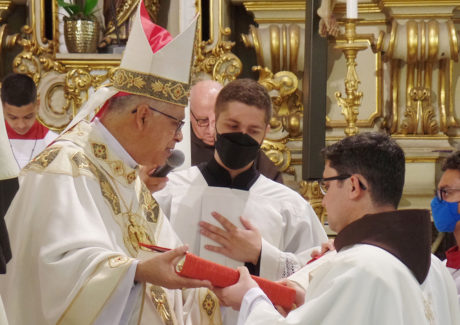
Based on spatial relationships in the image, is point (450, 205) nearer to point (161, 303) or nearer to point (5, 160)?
point (161, 303)

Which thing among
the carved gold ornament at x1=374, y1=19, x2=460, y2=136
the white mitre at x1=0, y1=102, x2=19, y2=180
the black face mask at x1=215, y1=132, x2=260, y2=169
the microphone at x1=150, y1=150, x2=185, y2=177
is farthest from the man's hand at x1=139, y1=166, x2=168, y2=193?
the carved gold ornament at x1=374, y1=19, x2=460, y2=136

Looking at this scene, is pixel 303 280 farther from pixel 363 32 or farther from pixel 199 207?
pixel 363 32

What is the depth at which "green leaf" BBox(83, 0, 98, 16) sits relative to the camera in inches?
268

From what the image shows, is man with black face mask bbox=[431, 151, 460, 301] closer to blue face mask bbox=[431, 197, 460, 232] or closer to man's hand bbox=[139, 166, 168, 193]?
blue face mask bbox=[431, 197, 460, 232]

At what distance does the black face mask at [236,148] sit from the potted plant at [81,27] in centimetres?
293

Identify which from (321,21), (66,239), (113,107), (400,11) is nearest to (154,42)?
(113,107)

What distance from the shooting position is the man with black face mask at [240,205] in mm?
4133

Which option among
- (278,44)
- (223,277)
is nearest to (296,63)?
(278,44)

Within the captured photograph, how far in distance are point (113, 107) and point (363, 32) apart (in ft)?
12.6

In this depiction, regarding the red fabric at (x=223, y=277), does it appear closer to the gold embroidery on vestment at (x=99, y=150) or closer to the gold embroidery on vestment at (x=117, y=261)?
the gold embroidery on vestment at (x=117, y=261)

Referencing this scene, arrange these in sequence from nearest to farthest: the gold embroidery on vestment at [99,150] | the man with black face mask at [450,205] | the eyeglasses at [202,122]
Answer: the gold embroidery on vestment at [99,150] < the man with black face mask at [450,205] < the eyeglasses at [202,122]

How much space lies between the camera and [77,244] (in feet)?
10.9

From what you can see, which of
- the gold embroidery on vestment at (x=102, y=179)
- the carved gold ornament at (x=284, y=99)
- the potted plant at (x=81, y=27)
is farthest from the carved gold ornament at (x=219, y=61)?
the gold embroidery on vestment at (x=102, y=179)

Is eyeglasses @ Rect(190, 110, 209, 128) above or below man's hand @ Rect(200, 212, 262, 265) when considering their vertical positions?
above
